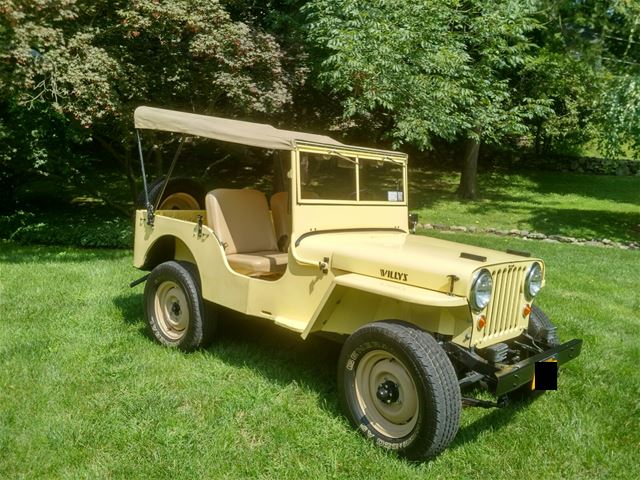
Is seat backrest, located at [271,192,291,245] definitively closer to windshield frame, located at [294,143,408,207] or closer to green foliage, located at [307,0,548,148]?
windshield frame, located at [294,143,408,207]

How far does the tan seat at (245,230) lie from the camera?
4613 millimetres

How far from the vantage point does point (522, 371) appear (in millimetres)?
3176

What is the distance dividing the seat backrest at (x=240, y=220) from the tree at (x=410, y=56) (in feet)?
20.7

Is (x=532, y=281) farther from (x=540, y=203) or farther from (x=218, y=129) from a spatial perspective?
(x=540, y=203)

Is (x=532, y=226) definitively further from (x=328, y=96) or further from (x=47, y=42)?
(x=47, y=42)

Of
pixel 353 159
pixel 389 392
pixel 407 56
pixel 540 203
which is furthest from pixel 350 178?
pixel 540 203

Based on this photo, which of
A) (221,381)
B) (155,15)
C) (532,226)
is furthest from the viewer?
(532,226)

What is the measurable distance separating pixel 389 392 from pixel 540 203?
55.8ft

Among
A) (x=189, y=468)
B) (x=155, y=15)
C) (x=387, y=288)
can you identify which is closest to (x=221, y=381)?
(x=189, y=468)

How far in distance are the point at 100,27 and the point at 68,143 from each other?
3173 millimetres

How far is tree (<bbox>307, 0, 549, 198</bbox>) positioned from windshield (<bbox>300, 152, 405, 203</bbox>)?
626 centimetres

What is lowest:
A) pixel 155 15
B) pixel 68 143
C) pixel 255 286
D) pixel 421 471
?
pixel 421 471

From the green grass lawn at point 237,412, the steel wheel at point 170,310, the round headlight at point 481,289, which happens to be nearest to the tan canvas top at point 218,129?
the steel wheel at point 170,310

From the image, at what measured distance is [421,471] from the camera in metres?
3.08
